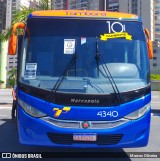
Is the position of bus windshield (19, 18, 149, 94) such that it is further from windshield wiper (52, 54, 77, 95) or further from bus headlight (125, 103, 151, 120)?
bus headlight (125, 103, 151, 120)

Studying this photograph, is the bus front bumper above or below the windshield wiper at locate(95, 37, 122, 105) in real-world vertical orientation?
below

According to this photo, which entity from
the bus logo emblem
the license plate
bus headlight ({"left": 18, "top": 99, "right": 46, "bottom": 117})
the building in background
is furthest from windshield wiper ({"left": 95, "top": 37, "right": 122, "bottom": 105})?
the building in background

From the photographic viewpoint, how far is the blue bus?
5637 millimetres

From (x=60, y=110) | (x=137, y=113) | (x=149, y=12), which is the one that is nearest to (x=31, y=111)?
(x=60, y=110)

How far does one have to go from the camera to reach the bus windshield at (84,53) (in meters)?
6.05

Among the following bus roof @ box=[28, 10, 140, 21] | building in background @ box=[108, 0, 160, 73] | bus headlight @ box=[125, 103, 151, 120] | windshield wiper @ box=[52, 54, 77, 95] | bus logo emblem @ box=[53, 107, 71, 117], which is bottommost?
bus headlight @ box=[125, 103, 151, 120]

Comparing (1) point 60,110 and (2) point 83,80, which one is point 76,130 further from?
(2) point 83,80

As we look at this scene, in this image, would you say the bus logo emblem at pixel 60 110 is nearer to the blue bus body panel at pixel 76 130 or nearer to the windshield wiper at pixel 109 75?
the blue bus body panel at pixel 76 130

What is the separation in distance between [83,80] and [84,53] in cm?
51

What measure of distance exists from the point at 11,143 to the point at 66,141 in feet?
9.10

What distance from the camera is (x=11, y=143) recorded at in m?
8.01

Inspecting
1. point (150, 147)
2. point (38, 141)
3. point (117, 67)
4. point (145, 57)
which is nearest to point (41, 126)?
point (38, 141)

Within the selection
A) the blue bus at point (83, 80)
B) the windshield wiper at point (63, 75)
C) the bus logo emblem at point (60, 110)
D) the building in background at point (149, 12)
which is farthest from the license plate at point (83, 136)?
the building in background at point (149, 12)

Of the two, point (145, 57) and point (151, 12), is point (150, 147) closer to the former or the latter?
point (145, 57)
